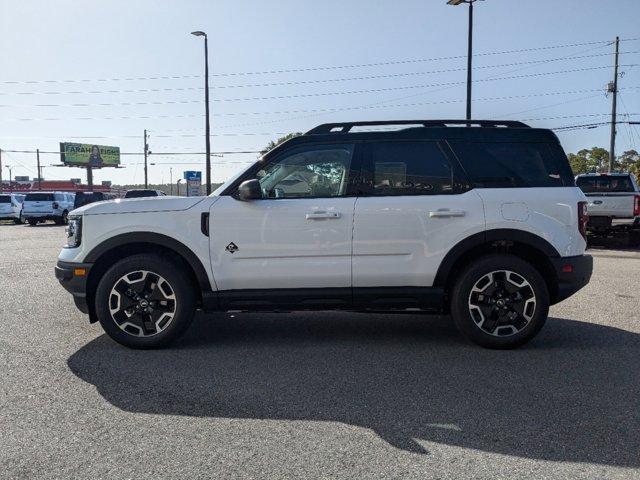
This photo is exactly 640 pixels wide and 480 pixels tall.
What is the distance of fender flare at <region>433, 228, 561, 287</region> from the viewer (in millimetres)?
4984

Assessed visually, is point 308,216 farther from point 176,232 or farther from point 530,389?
point 530,389

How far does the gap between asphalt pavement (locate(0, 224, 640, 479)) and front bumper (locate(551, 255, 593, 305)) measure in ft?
1.86

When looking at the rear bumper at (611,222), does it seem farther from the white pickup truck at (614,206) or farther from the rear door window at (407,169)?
the rear door window at (407,169)

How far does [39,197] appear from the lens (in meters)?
28.1

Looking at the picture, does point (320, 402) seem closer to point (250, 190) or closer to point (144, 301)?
point (250, 190)

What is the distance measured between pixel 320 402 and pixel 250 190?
1.92 metres

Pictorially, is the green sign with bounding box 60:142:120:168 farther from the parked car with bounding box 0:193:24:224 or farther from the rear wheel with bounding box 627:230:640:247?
the rear wheel with bounding box 627:230:640:247

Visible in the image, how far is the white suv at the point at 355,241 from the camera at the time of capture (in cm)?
496

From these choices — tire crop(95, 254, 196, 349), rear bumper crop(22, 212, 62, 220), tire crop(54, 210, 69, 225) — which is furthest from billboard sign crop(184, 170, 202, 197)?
tire crop(95, 254, 196, 349)

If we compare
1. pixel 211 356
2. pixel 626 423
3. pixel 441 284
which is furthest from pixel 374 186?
pixel 626 423

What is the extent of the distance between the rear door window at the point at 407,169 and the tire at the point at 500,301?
81 cm

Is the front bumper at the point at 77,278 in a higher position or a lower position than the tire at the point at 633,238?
higher

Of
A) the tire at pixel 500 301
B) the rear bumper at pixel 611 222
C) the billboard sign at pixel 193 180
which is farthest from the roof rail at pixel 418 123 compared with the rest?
the billboard sign at pixel 193 180

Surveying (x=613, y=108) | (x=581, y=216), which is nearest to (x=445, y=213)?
(x=581, y=216)
